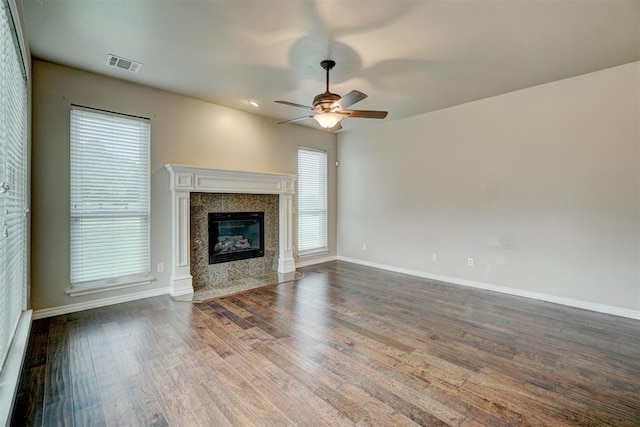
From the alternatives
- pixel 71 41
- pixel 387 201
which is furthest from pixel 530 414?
pixel 71 41

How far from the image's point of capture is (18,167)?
2.46 meters

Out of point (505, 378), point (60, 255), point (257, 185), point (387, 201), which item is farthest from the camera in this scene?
point (387, 201)

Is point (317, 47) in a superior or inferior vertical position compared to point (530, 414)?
superior

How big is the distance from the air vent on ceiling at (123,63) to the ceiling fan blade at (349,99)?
7.29 ft

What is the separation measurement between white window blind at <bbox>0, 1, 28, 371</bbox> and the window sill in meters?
0.47

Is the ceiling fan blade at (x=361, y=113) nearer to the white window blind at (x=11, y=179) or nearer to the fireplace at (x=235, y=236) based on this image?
the white window blind at (x=11, y=179)

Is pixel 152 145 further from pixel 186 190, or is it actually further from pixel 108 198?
pixel 108 198

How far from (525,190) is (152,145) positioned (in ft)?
16.3

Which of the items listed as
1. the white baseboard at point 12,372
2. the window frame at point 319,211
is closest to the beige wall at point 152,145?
the window frame at point 319,211

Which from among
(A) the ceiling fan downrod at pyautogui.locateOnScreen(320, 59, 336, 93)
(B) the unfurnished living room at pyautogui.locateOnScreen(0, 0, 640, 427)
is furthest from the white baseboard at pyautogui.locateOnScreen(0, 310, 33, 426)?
(A) the ceiling fan downrod at pyautogui.locateOnScreen(320, 59, 336, 93)

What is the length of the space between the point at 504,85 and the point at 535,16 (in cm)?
151

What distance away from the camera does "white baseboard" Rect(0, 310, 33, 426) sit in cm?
163

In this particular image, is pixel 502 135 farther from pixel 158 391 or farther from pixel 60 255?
pixel 60 255

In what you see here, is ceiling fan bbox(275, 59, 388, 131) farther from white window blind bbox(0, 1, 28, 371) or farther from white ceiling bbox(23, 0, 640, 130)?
white window blind bbox(0, 1, 28, 371)
